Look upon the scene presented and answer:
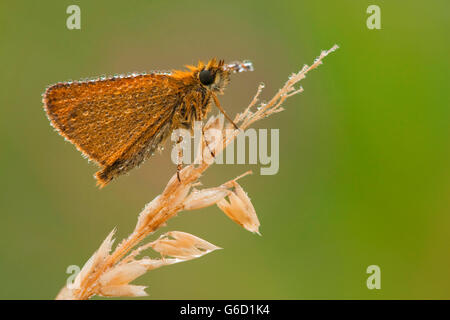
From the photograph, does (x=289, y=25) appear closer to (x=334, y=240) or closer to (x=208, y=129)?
(x=334, y=240)

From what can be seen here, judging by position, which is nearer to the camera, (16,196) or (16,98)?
(16,196)

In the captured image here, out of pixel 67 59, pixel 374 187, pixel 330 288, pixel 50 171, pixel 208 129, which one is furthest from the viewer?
pixel 67 59

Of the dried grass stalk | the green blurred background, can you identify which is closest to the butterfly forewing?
Answer: the dried grass stalk

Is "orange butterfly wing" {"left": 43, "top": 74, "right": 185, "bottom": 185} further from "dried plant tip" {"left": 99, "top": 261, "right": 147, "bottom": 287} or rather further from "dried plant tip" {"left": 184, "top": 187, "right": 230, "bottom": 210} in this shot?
"dried plant tip" {"left": 99, "top": 261, "right": 147, "bottom": 287}

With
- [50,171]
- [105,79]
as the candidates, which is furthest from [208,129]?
[50,171]

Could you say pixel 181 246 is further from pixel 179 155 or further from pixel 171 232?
pixel 179 155

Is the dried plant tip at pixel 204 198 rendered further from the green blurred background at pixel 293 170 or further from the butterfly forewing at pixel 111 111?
the green blurred background at pixel 293 170

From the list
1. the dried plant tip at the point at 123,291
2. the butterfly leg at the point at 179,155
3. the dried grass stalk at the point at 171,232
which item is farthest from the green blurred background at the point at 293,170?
the dried plant tip at the point at 123,291
